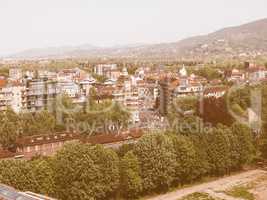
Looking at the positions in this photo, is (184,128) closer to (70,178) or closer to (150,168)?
(150,168)

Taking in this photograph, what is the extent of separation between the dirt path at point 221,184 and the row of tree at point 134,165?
547 mm

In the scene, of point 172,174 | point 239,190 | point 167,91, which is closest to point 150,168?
point 172,174

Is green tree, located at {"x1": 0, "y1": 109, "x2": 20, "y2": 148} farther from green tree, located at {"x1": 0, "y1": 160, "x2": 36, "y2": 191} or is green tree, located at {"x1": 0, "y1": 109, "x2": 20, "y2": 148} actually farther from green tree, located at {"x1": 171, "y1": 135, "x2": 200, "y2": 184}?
green tree, located at {"x1": 171, "y1": 135, "x2": 200, "y2": 184}

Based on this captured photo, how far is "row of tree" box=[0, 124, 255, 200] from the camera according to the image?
19.9 meters

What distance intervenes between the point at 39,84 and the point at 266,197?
26909 mm

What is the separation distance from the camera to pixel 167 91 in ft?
167

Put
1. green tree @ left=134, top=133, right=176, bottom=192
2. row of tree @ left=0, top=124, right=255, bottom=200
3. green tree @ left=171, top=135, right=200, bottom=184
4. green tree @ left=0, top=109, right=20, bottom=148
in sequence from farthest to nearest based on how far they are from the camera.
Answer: green tree @ left=0, top=109, right=20, bottom=148, green tree @ left=171, top=135, right=200, bottom=184, green tree @ left=134, top=133, right=176, bottom=192, row of tree @ left=0, top=124, right=255, bottom=200

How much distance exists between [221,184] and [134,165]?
17.4 feet

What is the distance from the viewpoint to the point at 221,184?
24766 mm

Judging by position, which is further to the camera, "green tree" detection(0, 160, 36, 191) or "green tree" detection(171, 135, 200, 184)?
"green tree" detection(171, 135, 200, 184)

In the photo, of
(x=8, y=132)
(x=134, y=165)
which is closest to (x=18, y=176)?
(x=134, y=165)

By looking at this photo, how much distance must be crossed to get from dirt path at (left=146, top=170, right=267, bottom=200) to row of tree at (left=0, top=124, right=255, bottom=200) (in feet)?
1.79

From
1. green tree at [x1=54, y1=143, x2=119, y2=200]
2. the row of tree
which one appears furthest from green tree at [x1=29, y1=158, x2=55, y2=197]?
green tree at [x1=54, y1=143, x2=119, y2=200]

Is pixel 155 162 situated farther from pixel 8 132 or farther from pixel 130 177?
pixel 8 132
